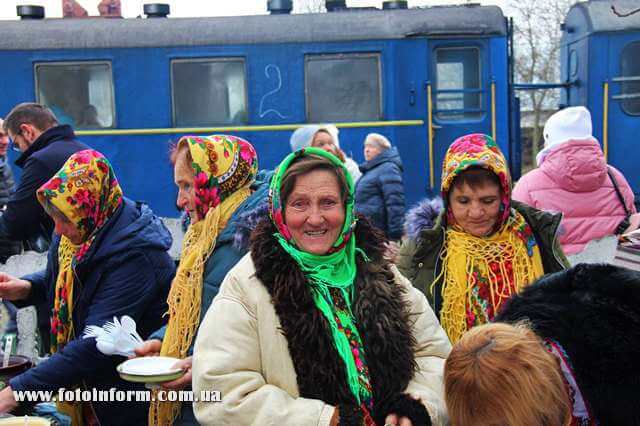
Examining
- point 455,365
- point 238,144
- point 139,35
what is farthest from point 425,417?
point 139,35

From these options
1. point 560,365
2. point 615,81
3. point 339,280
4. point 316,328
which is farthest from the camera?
point 615,81

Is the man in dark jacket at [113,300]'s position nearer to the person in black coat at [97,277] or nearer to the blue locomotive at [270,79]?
the person in black coat at [97,277]

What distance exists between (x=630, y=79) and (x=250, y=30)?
5386 mm

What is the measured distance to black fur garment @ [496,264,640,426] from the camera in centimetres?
181

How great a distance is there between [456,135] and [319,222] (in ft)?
24.8

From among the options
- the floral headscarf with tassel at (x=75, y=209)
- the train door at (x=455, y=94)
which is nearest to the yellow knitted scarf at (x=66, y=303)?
the floral headscarf with tassel at (x=75, y=209)

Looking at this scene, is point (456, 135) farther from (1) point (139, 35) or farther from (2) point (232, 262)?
(2) point (232, 262)

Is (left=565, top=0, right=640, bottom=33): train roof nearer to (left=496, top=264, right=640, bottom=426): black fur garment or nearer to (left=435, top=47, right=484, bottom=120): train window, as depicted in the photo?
(left=435, top=47, right=484, bottom=120): train window

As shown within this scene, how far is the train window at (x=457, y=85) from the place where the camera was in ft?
31.4

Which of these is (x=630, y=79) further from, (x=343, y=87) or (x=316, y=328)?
(x=316, y=328)

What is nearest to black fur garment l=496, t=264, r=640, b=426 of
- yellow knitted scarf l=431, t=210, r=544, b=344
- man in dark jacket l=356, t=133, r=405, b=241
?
yellow knitted scarf l=431, t=210, r=544, b=344

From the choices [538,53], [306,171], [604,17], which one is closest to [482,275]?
[306,171]

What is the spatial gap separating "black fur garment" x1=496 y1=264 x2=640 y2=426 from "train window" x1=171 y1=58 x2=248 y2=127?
7858 millimetres

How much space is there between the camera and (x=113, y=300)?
2.95m
